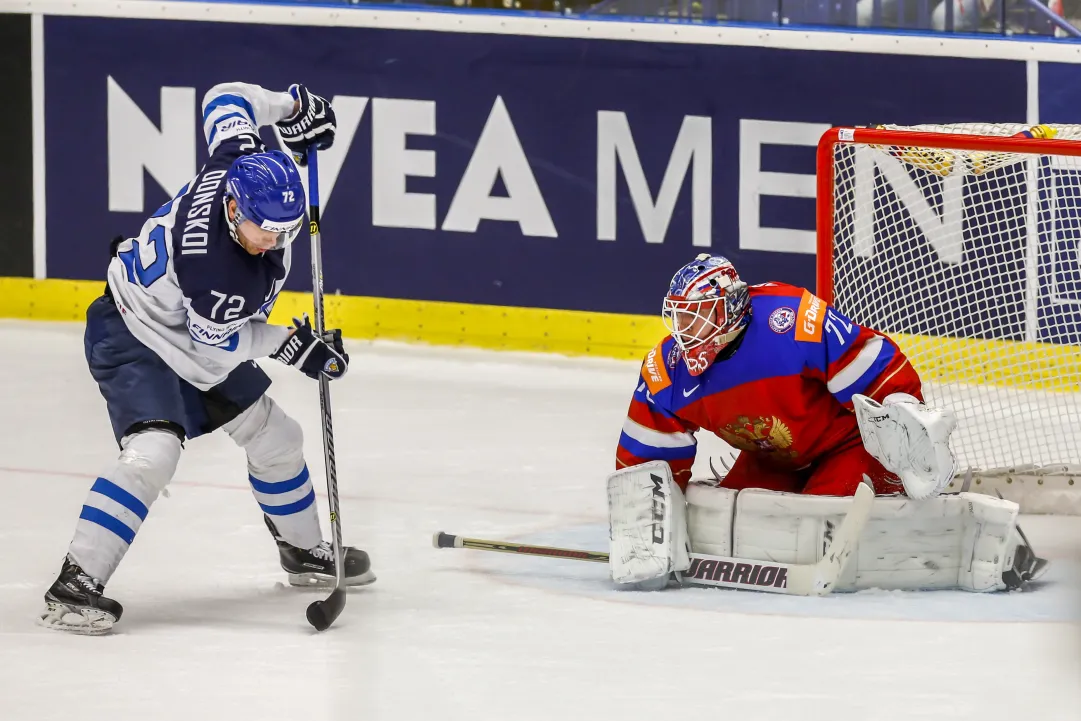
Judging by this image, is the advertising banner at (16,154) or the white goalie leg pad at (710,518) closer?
the white goalie leg pad at (710,518)

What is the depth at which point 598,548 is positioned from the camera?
4.90 meters

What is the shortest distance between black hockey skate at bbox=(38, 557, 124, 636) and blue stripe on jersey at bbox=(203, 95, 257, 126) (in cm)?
108

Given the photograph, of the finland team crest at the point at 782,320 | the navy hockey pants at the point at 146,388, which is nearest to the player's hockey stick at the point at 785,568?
the finland team crest at the point at 782,320

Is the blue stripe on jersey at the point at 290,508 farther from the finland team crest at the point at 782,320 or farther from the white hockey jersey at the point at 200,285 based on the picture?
the finland team crest at the point at 782,320

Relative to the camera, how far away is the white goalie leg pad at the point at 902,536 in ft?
14.1

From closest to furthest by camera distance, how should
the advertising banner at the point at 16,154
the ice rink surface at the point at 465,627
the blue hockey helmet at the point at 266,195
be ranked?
Result: the ice rink surface at the point at 465,627, the blue hockey helmet at the point at 266,195, the advertising banner at the point at 16,154

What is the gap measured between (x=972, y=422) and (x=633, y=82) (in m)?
1.87

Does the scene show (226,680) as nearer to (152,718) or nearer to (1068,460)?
(152,718)

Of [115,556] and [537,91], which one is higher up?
[537,91]

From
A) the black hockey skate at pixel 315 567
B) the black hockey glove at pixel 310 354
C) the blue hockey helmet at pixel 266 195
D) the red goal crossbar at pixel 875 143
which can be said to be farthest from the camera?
the red goal crossbar at pixel 875 143

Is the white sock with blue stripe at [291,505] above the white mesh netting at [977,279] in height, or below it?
below

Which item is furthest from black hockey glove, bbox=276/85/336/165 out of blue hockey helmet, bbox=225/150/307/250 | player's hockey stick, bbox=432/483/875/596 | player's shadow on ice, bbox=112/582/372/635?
player's hockey stick, bbox=432/483/875/596

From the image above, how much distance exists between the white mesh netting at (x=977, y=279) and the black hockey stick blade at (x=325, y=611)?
6.30 ft

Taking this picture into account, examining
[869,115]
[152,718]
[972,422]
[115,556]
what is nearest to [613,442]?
[972,422]
